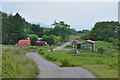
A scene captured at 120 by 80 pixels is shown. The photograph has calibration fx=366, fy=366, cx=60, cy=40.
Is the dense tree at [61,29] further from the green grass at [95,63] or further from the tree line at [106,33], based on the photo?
the green grass at [95,63]

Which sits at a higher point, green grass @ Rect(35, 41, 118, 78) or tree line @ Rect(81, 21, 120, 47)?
tree line @ Rect(81, 21, 120, 47)

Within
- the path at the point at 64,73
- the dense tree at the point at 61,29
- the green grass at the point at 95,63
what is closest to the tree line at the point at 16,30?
the dense tree at the point at 61,29

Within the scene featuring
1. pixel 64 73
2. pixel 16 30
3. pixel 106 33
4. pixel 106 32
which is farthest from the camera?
pixel 106 33

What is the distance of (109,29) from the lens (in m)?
104

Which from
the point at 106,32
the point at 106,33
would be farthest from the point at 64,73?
the point at 106,33

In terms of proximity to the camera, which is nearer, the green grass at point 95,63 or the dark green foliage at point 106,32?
the green grass at point 95,63

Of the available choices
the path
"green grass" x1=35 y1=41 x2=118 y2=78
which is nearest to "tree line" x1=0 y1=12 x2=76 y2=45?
"green grass" x1=35 y1=41 x2=118 y2=78

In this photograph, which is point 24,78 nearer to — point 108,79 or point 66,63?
point 108,79

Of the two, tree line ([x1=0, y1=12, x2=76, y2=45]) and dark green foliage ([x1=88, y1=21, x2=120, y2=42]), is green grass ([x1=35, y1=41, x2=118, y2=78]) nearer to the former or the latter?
tree line ([x1=0, y1=12, x2=76, y2=45])

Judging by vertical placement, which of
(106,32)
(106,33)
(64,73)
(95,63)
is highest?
(106,32)

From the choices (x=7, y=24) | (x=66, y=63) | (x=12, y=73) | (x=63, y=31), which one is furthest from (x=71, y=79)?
(x=63, y=31)

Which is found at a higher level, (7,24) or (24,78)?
(7,24)

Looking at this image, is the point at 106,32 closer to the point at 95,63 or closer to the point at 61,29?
the point at 61,29

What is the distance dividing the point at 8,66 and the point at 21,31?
3099 inches
